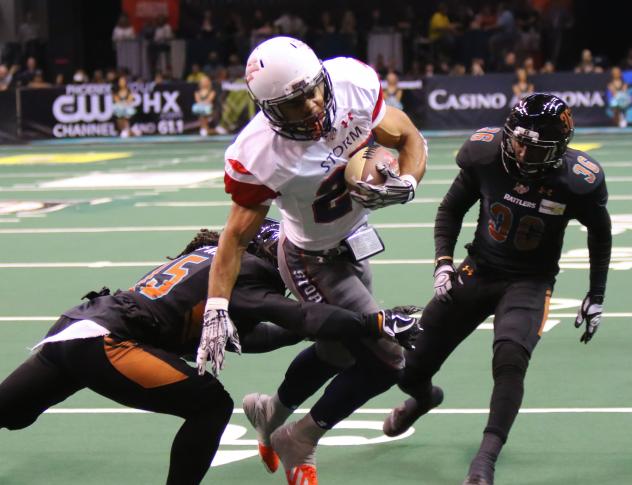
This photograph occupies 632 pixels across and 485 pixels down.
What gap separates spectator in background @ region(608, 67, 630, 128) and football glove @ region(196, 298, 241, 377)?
713 inches

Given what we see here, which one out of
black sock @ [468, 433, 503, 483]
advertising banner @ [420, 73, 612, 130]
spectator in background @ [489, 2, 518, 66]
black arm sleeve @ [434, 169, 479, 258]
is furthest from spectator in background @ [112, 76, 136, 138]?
black sock @ [468, 433, 503, 483]

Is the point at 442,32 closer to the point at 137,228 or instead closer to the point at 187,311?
the point at 137,228

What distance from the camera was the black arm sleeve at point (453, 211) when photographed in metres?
5.52

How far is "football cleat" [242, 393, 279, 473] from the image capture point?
5.36 m

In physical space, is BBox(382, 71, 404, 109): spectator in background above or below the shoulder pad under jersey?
below

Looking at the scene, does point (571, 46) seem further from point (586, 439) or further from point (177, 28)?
point (586, 439)

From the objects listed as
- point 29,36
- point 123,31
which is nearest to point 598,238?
point 123,31

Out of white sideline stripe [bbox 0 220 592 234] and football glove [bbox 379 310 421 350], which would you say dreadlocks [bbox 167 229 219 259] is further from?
white sideline stripe [bbox 0 220 592 234]

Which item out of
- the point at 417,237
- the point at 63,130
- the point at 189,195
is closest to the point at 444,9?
the point at 63,130

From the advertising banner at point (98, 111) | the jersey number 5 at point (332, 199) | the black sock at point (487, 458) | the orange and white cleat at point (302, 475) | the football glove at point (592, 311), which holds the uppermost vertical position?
the jersey number 5 at point (332, 199)

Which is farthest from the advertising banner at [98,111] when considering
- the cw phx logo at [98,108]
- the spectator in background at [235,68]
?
the spectator in background at [235,68]

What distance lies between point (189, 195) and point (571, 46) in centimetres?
1451

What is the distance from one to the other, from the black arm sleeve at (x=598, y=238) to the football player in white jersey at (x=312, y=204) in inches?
30.9

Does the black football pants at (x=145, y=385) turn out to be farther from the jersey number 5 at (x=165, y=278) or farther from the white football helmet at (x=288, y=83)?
the white football helmet at (x=288, y=83)
